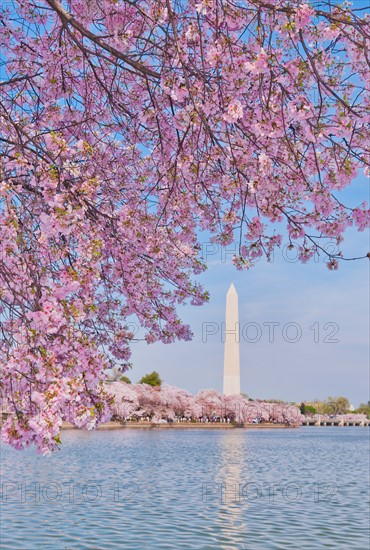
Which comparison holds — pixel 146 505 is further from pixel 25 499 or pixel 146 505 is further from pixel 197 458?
pixel 197 458

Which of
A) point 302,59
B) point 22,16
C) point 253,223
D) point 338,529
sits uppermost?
point 22,16

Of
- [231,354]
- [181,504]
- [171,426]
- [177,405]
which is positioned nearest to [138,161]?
[181,504]

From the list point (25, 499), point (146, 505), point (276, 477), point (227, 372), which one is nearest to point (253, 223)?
point (146, 505)

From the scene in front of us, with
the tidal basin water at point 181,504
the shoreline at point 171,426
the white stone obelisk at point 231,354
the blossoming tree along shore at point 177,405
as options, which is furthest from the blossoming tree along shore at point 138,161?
the blossoming tree along shore at point 177,405

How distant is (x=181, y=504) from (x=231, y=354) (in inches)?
2086

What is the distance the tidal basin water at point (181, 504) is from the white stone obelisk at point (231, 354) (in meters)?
30.2

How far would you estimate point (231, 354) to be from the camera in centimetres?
7325

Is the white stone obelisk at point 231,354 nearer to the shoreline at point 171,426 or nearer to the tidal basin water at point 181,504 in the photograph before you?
the shoreline at point 171,426

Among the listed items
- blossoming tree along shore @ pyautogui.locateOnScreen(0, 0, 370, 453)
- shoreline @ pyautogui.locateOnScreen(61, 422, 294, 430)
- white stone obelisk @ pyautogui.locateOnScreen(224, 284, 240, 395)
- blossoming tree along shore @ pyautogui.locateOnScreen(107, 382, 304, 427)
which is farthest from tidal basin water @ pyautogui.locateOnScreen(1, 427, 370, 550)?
blossoming tree along shore @ pyautogui.locateOnScreen(107, 382, 304, 427)

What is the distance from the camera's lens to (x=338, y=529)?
17.4 meters

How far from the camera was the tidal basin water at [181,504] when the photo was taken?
1587 cm

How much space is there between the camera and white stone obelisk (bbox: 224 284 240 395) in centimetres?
6644

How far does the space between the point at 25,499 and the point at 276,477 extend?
36.8ft

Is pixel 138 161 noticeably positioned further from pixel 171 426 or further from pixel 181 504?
pixel 171 426
